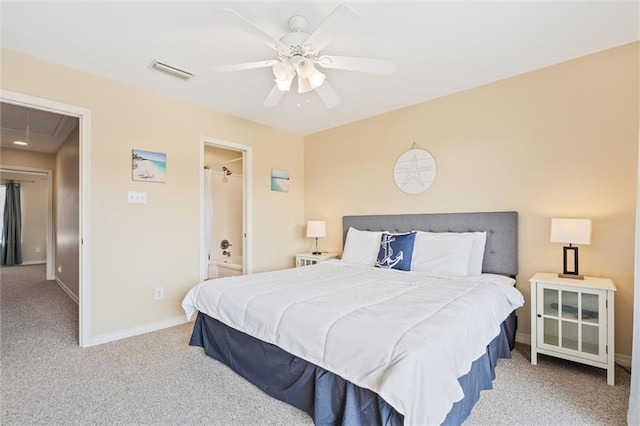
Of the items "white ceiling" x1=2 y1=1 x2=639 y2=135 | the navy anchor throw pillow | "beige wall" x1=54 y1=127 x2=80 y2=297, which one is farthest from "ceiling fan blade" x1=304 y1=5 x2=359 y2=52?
"beige wall" x1=54 y1=127 x2=80 y2=297

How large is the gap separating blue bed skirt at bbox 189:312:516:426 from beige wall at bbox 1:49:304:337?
3.60ft

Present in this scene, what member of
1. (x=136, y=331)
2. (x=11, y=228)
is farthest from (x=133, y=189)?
(x=11, y=228)

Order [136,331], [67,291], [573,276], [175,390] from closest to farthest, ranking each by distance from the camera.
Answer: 1. [175,390]
2. [573,276]
3. [136,331]
4. [67,291]

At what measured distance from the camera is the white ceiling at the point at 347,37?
6.49 feet

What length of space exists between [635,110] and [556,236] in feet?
3.71

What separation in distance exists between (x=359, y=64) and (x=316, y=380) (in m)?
1.98

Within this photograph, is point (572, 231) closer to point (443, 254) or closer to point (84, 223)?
point (443, 254)

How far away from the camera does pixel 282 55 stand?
2.11m

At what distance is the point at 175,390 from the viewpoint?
2033mm

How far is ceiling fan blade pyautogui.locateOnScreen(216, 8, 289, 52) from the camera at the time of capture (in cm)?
161

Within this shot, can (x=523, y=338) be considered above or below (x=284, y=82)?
below

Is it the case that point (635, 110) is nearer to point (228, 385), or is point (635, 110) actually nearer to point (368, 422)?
point (368, 422)

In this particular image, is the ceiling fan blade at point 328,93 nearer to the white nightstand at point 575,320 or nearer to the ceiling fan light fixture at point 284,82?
the ceiling fan light fixture at point 284,82

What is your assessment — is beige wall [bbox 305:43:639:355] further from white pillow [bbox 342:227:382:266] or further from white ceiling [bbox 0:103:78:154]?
white ceiling [bbox 0:103:78:154]
